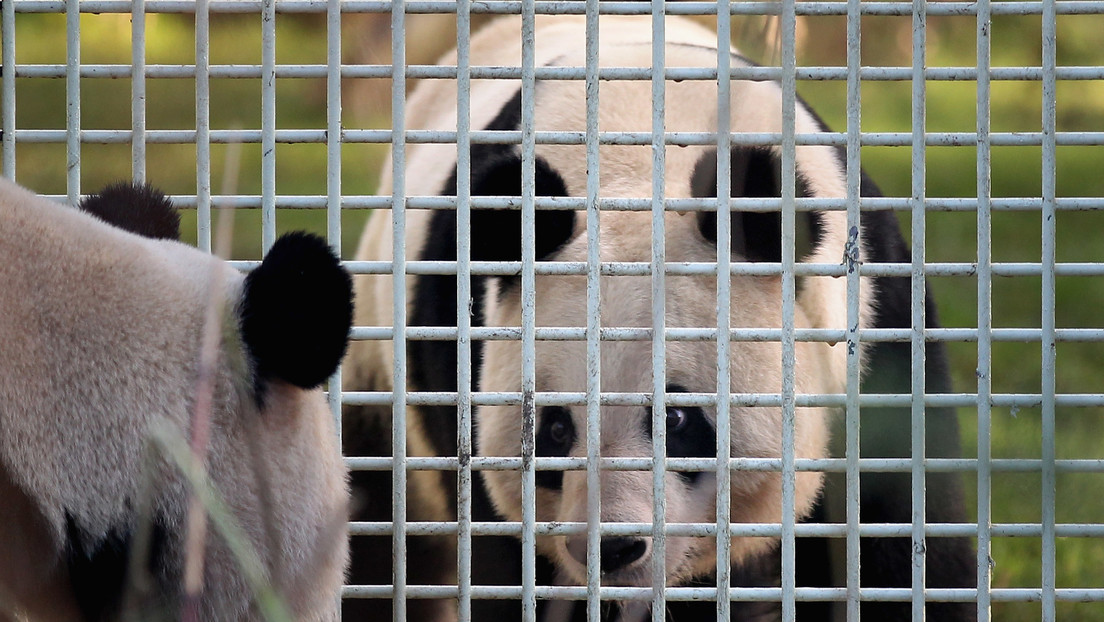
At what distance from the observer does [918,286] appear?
182cm

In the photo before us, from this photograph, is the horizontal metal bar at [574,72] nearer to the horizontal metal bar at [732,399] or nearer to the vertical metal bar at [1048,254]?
the vertical metal bar at [1048,254]

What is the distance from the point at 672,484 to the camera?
7.85ft

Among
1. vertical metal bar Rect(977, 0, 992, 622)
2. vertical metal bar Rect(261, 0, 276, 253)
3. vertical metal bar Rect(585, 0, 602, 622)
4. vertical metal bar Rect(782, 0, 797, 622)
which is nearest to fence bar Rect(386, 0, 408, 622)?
vertical metal bar Rect(261, 0, 276, 253)

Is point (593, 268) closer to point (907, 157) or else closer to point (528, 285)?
point (528, 285)

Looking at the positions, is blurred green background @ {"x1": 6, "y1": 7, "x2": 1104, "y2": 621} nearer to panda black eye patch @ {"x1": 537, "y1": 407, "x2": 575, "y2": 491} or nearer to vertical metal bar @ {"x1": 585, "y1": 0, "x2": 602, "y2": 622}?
vertical metal bar @ {"x1": 585, "y1": 0, "x2": 602, "y2": 622}

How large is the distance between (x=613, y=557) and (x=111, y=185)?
42.8 inches

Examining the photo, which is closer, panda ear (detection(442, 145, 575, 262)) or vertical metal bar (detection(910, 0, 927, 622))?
vertical metal bar (detection(910, 0, 927, 622))

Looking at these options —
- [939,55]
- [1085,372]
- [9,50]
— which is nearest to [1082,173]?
[939,55]

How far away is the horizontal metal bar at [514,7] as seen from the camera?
181 cm

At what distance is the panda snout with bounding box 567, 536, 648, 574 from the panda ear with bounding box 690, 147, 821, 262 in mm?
614

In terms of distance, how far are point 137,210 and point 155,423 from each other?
41 centimetres

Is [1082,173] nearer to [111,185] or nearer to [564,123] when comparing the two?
[564,123]

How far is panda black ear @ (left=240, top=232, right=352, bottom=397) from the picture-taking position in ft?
4.33

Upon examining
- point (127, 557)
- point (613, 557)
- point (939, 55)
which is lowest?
point (613, 557)
